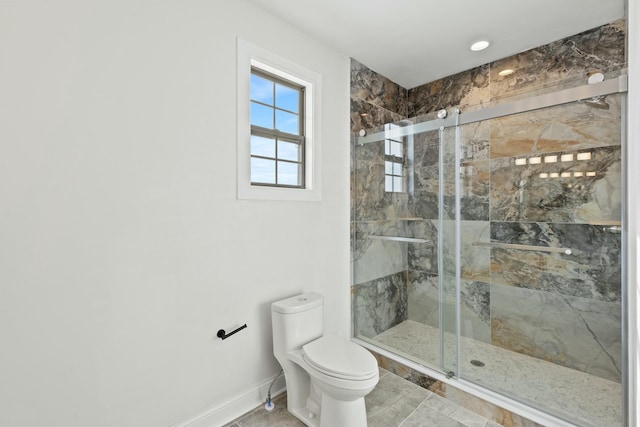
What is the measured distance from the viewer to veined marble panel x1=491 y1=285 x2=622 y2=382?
6.05 ft

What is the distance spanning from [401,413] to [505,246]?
4.65 feet

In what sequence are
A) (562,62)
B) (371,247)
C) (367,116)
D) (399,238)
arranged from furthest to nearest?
(367,116), (371,247), (399,238), (562,62)

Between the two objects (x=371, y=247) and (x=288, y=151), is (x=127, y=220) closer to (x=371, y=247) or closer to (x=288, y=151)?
(x=288, y=151)

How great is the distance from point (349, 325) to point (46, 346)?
199cm

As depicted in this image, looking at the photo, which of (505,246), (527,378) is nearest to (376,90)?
(505,246)

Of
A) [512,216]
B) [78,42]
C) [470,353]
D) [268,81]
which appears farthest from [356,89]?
[470,353]

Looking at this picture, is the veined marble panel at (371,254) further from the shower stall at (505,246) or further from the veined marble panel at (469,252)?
the veined marble panel at (469,252)

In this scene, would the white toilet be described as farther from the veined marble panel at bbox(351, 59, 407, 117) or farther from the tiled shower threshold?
the veined marble panel at bbox(351, 59, 407, 117)

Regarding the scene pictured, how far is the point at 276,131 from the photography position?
2.13 meters

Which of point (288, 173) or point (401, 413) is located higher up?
point (288, 173)

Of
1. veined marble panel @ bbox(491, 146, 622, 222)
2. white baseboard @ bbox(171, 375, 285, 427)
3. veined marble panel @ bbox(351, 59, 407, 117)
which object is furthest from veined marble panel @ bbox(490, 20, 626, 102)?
white baseboard @ bbox(171, 375, 285, 427)

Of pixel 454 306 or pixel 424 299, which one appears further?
pixel 424 299

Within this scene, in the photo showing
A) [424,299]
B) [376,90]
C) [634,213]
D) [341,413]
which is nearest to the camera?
[634,213]

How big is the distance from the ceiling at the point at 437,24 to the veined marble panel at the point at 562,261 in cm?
139
